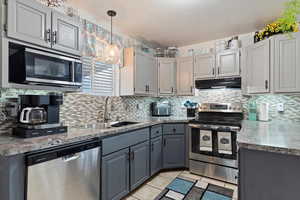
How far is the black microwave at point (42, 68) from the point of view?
144 cm

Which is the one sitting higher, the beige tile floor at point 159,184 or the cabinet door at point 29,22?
the cabinet door at point 29,22

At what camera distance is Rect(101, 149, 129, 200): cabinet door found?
1843 millimetres

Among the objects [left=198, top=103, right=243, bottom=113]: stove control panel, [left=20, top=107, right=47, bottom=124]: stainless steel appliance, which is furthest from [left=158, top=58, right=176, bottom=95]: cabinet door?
[left=20, top=107, right=47, bottom=124]: stainless steel appliance

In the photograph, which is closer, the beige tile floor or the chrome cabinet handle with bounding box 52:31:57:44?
the chrome cabinet handle with bounding box 52:31:57:44

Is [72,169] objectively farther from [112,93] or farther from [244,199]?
[112,93]

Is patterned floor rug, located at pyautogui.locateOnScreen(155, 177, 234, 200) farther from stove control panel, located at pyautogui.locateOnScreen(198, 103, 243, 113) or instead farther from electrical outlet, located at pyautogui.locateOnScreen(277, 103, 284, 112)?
electrical outlet, located at pyautogui.locateOnScreen(277, 103, 284, 112)

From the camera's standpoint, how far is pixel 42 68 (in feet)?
5.24

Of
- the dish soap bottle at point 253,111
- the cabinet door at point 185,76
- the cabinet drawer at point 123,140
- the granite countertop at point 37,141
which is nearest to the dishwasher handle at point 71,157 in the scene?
the granite countertop at point 37,141

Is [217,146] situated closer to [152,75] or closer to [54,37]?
[152,75]

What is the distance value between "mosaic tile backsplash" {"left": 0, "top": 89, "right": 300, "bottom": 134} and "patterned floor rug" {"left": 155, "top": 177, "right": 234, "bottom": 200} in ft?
4.59

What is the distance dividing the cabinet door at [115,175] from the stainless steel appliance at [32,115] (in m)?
0.76

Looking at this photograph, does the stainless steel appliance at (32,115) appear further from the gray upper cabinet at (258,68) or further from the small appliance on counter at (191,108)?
the gray upper cabinet at (258,68)

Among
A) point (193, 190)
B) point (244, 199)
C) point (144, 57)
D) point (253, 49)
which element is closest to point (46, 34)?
point (144, 57)

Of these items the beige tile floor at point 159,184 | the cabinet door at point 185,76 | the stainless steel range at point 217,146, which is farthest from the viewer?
the cabinet door at point 185,76
